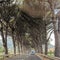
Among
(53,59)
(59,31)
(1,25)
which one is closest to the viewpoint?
(53,59)

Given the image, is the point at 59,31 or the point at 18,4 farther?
the point at 18,4

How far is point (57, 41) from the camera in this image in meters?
16.0

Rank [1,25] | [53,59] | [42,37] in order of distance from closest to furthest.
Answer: [53,59]
[1,25]
[42,37]

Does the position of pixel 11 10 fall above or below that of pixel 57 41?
above

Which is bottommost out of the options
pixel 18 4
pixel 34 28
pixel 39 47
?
pixel 39 47

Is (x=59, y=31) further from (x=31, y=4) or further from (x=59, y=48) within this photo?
(x=31, y=4)

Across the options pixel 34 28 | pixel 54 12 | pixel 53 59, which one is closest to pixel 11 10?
pixel 34 28

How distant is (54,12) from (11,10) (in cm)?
848

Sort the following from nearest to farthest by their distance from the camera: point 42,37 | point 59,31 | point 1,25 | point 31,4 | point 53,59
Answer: point 53,59 → point 59,31 → point 31,4 → point 1,25 → point 42,37

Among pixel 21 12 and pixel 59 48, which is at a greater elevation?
pixel 21 12

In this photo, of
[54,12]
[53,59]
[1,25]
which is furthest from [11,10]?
[53,59]

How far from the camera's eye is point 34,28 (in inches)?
1136

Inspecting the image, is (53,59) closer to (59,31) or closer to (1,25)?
(59,31)

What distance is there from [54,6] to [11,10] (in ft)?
27.9
